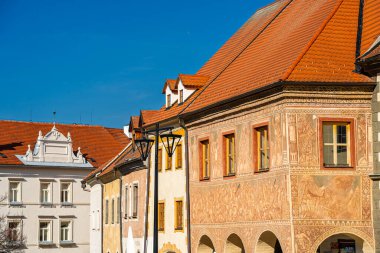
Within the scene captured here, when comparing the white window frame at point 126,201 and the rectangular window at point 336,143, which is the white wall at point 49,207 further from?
the rectangular window at point 336,143

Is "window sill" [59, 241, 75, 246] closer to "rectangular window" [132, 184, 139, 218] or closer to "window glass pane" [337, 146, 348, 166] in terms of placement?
"rectangular window" [132, 184, 139, 218]

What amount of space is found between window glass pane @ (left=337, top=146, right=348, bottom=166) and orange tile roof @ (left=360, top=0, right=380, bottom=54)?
3.27 meters

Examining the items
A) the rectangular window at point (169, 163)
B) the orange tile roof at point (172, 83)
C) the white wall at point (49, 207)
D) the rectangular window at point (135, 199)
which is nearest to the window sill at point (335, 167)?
the rectangular window at point (169, 163)

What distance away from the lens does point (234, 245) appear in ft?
107

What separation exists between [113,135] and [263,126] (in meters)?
53.7

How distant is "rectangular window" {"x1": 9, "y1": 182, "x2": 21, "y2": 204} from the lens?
70.8 meters

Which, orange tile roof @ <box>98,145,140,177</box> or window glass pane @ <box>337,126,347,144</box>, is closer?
window glass pane @ <box>337,126,347,144</box>

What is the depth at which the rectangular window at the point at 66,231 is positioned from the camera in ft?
238

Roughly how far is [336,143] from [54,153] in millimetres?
48773

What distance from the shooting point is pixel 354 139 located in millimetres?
28359

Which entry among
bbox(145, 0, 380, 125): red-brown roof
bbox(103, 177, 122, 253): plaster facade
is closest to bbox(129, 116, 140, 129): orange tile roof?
bbox(103, 177, 122, 253): plaster facade

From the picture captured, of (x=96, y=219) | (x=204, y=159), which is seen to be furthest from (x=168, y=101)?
(x=96, y=219)

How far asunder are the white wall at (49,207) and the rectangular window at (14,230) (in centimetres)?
50

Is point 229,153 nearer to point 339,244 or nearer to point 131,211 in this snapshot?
point 339,244
